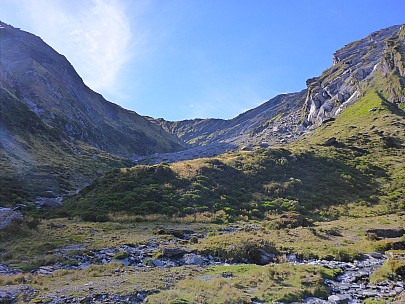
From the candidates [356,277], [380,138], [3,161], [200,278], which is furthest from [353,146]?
[3,161]

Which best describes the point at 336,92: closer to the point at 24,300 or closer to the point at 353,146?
the point at 353,146

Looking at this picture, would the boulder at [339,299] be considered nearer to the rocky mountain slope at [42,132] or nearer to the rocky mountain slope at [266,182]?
the rocky mountain slope at [266,182]

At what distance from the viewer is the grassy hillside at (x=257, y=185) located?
1679 inches

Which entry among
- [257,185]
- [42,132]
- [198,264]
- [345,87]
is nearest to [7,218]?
[198,264]

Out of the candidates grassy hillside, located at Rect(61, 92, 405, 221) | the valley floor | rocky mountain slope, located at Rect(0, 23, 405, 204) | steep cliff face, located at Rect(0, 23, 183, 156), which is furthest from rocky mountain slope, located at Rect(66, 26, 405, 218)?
steep cliff face, located at Rect(0, 23, 183, 156)

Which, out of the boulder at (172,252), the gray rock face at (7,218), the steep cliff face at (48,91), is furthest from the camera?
the steep cliff face at (48,91)

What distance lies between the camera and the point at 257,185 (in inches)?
2071

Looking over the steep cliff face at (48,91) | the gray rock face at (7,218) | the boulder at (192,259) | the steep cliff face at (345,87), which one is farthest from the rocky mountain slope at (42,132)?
the steep cliff face at (345,87)

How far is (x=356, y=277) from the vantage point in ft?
63.6

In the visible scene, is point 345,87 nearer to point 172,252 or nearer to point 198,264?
point 172,252

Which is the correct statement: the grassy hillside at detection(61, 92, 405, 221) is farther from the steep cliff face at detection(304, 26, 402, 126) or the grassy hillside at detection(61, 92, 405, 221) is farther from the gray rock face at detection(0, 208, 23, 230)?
the steep cliff face at detection(304, 26, 402, 126)

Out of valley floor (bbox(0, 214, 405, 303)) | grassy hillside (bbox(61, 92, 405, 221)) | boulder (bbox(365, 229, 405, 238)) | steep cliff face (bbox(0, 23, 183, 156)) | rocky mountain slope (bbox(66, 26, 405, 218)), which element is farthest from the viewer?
steep cliff face (bbox(0, 23, 183, 156))

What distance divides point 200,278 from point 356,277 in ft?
31.3

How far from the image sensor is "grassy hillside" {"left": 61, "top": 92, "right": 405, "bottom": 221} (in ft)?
140
